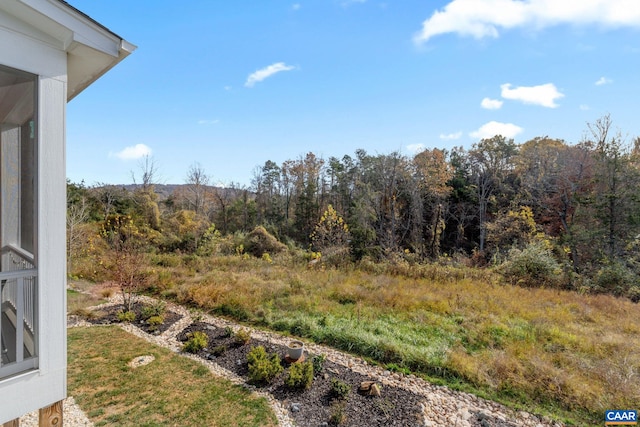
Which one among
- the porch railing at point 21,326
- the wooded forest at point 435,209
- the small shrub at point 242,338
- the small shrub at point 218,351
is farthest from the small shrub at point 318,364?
the wooded forest at point 435,209

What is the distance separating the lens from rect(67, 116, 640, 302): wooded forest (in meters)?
11.4

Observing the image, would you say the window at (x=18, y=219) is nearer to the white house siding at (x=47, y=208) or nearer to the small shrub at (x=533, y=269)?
the white house siding at (x=47, y=208)

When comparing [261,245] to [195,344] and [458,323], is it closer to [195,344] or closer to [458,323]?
[195,344]

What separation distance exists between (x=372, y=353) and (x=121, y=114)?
12194 millimetres

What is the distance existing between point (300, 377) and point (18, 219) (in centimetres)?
389

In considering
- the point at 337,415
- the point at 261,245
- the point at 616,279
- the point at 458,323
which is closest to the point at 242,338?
the point at 337,415

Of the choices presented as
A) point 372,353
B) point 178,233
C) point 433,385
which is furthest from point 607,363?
point 178,233

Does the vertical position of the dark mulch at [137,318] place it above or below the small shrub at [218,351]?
below

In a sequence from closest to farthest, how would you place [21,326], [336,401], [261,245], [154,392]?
[21,326]
[336,401]
[154,392]
[261,245]

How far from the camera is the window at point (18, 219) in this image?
2172 mm

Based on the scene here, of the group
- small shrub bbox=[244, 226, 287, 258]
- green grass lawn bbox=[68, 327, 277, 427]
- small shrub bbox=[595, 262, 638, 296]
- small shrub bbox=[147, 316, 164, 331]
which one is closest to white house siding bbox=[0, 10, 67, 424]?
green grass lawn bbox=[68, 327, 277, 427]

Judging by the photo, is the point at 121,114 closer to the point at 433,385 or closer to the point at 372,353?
the point at 372,353

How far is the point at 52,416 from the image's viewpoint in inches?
94.3

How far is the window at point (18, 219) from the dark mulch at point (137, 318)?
3.84m
